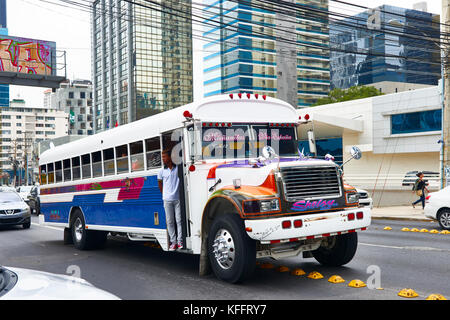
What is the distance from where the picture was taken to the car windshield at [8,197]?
63.0 ft

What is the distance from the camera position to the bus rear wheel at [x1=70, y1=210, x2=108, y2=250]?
1151 centimetres

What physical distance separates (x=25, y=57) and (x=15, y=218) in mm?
7285

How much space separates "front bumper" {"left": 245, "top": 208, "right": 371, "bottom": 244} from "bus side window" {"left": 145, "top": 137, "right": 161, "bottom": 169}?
2664 millimetres

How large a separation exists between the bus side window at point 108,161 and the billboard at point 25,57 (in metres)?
11.6

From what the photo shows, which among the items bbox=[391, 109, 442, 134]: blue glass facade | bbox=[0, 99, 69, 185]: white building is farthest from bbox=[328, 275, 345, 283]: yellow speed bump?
bbox=[0, 99, 69, 185]: white building

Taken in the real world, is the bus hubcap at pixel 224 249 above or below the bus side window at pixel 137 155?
below

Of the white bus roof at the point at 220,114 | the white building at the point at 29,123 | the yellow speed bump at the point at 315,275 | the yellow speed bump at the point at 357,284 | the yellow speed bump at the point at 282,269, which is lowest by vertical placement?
the yellow speed bump at the point at 282,269

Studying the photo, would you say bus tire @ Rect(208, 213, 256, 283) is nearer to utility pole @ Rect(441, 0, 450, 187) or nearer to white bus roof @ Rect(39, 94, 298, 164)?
white bus roof @ Rect(39, 94, 298, 164)

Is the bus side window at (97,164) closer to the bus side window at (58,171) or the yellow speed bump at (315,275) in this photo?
the bus side window at (58,171)

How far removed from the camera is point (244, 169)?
7.18 metres

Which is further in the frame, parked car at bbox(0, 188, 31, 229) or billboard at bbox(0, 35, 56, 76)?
billboard at bbox(0, 35, 56, 76)

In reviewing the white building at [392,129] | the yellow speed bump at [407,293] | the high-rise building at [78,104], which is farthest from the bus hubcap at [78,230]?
the high-rise building at [78,104]

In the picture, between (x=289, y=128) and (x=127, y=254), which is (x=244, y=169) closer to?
(x=289, y=128)
